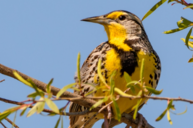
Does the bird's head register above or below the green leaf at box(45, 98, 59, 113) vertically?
above

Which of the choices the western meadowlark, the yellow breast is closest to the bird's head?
the western meadowlark

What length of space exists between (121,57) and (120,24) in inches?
19.9

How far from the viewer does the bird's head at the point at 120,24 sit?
10.6 ft

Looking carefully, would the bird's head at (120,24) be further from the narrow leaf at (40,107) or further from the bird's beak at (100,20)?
the narrow leaf at (40,107)

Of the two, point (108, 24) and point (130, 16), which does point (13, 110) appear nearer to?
point (108, 24)

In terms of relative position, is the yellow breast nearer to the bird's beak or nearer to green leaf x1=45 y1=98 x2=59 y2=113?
the bird's beak

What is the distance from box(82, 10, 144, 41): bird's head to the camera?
3.24 m

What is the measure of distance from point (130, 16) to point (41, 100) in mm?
2160

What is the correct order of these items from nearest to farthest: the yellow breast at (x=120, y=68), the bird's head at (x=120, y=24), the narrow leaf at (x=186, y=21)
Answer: the narrow leaf at (x=186, y=21) → the yellow breast at (x=120, y=68) → the bird's head at (x=120, y=24)

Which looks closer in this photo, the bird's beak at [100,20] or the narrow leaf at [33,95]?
the narrow leaf at [33,95]

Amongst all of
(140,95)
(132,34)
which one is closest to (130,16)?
(132,34)

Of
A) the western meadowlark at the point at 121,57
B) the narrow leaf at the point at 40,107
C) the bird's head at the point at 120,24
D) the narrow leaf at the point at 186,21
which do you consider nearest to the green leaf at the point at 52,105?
the narrow leaf at the point at 40,107

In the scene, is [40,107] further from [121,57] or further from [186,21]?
[121,57]

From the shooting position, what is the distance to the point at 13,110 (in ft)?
4.72
